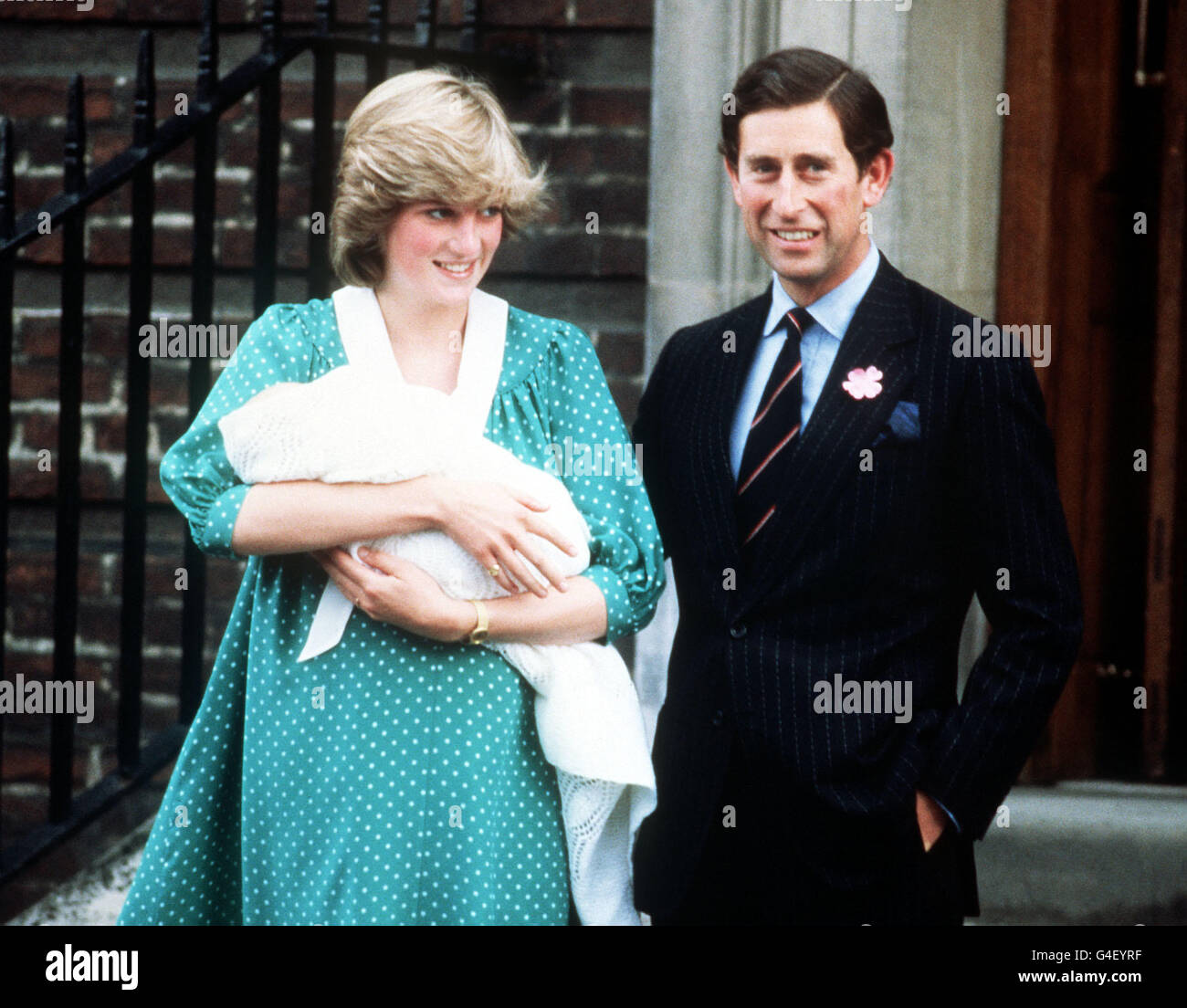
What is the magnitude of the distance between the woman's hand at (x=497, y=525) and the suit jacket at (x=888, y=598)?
0.99 ft

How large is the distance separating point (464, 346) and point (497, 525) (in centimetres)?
30

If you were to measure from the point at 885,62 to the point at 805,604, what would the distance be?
1.29 metres

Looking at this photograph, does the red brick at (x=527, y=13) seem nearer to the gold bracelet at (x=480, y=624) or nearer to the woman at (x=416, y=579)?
the woman at (x=416, y=579)

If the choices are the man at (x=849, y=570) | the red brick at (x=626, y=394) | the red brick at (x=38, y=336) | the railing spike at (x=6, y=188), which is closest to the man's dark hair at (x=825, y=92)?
the man at (x=849, y=570)

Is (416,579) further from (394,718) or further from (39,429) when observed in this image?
(39,429)

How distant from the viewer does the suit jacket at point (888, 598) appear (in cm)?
217

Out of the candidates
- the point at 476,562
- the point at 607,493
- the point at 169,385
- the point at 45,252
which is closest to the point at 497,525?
the point at 476,562

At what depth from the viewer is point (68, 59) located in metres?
3.53

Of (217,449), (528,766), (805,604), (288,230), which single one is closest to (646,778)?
(528,766)

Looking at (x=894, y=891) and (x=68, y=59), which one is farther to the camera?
(x=68, y=59)

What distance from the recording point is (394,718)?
2.14m
